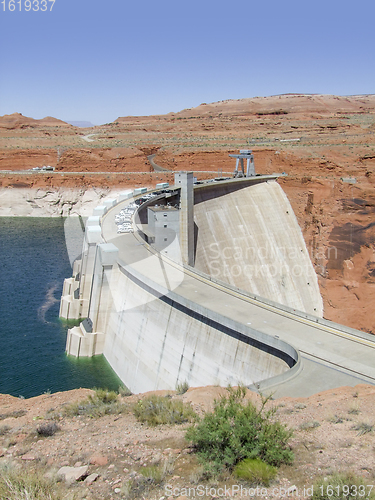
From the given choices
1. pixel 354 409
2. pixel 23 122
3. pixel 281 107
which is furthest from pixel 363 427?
pixel 23 122

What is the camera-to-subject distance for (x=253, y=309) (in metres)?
20.1

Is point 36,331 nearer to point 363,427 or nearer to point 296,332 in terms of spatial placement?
point 296,332

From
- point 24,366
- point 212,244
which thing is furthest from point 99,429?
point 212,244

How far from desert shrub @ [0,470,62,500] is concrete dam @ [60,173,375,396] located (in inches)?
298

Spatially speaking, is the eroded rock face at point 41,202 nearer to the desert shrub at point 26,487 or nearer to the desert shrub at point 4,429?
the desert shrub at point 4,429

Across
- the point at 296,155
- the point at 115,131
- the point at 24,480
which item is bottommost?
the point at 24,480

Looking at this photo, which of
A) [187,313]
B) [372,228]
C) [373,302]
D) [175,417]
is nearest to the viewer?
[175,417]

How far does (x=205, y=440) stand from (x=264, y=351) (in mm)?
7837

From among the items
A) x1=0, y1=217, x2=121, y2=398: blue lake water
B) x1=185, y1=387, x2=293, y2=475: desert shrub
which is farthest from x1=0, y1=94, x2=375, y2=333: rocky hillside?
x1=185, y1=387, x2=293, y2=475: desert shrub

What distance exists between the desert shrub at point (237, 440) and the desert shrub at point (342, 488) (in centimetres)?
120

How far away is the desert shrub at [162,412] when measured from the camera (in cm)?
1138

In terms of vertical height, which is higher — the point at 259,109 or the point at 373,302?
the point at 259,109

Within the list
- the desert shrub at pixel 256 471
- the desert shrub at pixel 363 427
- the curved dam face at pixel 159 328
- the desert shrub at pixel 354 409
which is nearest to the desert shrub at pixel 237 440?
the desert shrub at pixel 256 471

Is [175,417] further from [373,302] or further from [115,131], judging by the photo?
[115,131]
